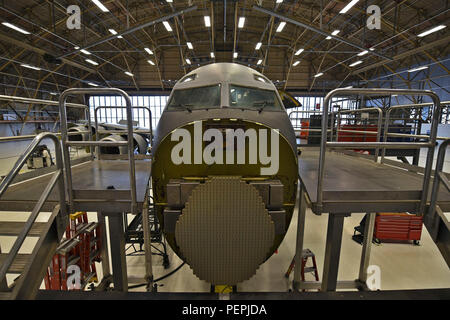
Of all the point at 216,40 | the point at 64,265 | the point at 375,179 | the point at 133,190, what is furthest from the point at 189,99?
the point at 216,40

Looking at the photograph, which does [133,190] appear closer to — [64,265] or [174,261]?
[64,265]

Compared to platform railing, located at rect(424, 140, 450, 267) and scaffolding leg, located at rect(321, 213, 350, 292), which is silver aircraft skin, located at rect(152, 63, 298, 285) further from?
platform railing, located at rect(424, 140, 450, 267)

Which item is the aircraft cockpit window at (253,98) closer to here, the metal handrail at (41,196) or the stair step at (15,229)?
the metal handrail at (41,196)

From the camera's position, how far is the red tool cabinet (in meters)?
6.80

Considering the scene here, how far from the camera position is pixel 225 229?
2.26 m

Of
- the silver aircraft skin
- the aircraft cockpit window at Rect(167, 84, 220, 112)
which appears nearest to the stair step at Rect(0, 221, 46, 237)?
the silver aircraft skin

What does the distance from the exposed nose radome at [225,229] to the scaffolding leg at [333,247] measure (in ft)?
3.89

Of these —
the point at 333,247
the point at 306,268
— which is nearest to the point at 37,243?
the point at 333,247

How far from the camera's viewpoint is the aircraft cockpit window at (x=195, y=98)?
324 cm

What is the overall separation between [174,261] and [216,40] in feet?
92.9

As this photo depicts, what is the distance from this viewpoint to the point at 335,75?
32688mm

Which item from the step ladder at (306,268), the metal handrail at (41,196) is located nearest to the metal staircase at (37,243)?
the metal handrail at (41,196)

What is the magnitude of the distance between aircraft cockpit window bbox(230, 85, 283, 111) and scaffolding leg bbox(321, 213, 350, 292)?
70.1 inches

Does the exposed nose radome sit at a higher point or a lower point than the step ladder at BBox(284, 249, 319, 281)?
higher
